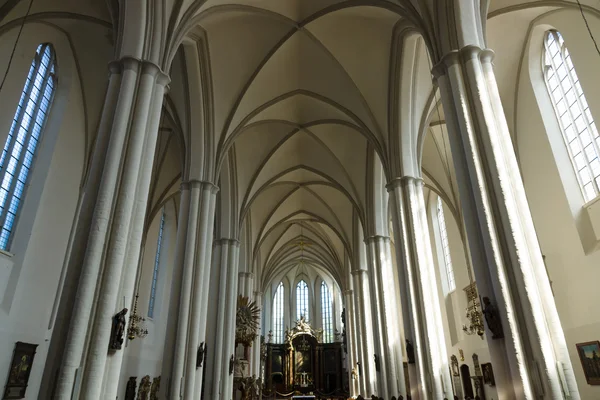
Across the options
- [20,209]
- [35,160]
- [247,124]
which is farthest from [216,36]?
[20,209]

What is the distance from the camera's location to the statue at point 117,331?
18.9ft

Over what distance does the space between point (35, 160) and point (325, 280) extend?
28504 millimetres

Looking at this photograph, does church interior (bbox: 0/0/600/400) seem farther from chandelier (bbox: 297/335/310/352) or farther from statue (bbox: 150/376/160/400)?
chandelier (bbox: 297/335/310/352)

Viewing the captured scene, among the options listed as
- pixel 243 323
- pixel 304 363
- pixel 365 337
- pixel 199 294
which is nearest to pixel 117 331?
pixel 199 294

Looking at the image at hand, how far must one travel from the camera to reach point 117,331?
5.81 meters

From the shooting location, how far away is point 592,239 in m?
9.71

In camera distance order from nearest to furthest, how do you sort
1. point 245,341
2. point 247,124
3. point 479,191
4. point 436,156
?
point 479,191, point 247,124, point 436,156, point 245,341

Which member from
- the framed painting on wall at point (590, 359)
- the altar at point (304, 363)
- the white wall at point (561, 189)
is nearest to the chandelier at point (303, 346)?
the altar at point (304, 363)

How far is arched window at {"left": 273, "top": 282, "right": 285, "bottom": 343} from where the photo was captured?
35250 mm

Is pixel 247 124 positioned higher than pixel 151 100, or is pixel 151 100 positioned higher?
pixel 247 124

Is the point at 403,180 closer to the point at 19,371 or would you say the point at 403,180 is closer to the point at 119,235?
the point at 119,235

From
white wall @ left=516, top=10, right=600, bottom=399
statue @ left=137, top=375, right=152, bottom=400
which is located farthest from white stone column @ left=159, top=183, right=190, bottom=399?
white wall @ left=516, top=10, right=600, bottom=399

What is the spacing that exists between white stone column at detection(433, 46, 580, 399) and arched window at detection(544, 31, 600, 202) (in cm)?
428

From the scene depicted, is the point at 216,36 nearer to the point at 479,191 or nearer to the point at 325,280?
the point at 479,191
